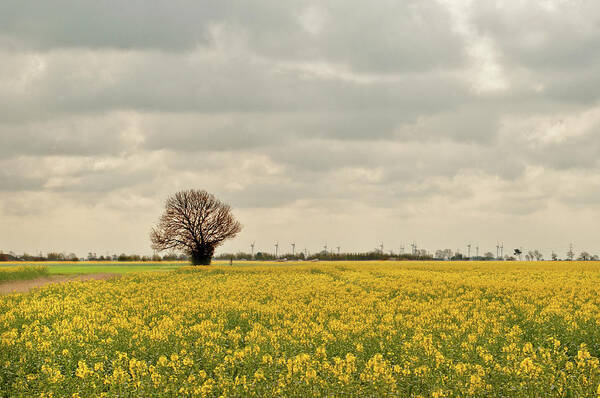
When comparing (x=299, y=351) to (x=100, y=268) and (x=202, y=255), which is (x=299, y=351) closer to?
(x=202, y=255)

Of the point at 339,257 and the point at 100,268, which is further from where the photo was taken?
the point at 339,257

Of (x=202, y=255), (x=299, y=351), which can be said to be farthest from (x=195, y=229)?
(x=299, y=351)

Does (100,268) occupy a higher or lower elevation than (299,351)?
lower

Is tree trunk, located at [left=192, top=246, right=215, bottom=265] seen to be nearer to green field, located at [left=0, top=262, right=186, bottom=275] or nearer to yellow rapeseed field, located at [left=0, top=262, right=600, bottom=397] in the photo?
green field, located at [left=0, top=262, right=186, bottom=275]

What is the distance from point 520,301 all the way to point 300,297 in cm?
1113

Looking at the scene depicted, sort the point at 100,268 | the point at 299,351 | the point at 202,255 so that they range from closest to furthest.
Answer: the point at 299,351 < the point at 100,268 < the point at 202,255

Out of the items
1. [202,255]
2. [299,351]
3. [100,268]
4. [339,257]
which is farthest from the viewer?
[339,257]

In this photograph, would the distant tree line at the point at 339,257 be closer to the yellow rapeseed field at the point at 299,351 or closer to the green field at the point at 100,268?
the green field at the point at 100,268

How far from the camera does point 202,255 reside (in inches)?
3305

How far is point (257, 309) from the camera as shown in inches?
770

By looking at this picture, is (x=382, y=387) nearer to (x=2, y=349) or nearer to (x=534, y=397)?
(x=534, y=397)

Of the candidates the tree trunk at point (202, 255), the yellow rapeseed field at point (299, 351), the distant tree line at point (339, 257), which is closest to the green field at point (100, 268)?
the tree trunk at point (202, 255)

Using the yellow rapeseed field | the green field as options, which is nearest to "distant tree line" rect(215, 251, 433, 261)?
the green field

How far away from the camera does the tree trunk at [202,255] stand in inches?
3305
